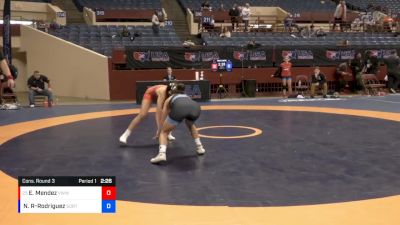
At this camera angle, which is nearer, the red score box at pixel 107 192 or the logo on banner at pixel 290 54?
the red score box at pixel 107 192

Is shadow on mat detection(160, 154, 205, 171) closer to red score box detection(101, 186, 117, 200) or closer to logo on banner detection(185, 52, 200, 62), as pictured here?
red score box detection(101, 186, 117, 200)

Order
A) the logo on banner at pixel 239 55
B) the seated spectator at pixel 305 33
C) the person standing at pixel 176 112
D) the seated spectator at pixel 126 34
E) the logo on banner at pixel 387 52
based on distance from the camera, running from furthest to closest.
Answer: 1. the seated spectator at pixel 305 33
2. the seated spectator at pixel 126 34
3. the logo on banner at pixel 387 52
4. the logo on banner at pixel 239 55
5. the person standing at pixel 176 112

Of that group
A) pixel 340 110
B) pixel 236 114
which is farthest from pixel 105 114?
pixel 340 110

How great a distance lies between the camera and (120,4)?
25688mm

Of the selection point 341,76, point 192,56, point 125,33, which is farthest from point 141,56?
point 341,76

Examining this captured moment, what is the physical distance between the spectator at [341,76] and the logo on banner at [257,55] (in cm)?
286

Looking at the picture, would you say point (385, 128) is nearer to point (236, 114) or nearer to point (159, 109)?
point (236, 114)

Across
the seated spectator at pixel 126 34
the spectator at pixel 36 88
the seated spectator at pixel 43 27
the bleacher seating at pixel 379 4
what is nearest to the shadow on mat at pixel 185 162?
the spectator at pixel 36 88

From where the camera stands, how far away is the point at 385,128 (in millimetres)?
9727

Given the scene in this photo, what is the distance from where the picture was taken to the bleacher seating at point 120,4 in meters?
24.9

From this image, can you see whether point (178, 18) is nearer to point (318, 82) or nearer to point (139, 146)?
point (318, 82)

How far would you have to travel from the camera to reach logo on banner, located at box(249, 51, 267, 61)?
17.9 meters

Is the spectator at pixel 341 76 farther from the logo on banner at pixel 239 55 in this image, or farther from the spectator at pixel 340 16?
the spectator at pixel 340 16

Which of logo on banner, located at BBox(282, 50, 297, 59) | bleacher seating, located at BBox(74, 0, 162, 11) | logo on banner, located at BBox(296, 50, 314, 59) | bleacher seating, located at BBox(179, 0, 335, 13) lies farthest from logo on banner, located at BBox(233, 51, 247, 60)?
bleacher seating, located at BBox(74, 0, 162, 11)
